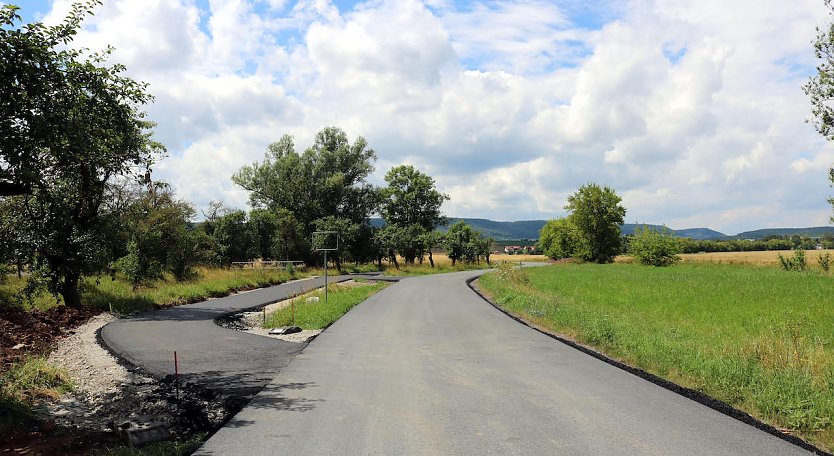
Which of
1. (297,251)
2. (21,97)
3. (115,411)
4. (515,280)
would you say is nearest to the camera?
(21,97)

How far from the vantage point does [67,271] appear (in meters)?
18.4

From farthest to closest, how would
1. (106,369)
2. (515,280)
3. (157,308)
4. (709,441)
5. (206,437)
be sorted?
(515,280), (157,308), (106,369), (206,437), (709,441)

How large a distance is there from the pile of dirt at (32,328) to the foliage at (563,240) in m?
71.2

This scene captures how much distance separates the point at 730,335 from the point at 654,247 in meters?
51.3

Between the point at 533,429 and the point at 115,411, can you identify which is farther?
the point at 115,411

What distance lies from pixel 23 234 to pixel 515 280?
90.7 ft

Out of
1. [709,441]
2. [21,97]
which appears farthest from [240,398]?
[709,441]

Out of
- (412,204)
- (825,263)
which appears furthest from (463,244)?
(825,263)

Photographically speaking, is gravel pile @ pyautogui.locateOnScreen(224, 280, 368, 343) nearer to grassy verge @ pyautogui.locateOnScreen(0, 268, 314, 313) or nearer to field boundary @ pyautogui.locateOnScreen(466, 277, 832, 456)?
grassy verge @ pyautogui.locateOnScreen(0, 268, 314, 313)

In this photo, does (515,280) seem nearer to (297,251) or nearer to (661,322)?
(661,322)

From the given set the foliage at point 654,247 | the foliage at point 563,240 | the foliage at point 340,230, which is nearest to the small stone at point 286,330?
the foliage at point 340,230

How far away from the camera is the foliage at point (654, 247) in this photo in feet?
201

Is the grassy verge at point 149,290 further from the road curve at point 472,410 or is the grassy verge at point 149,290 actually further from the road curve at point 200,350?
the road curve at point 472,410

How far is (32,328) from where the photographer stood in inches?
Result: 571
